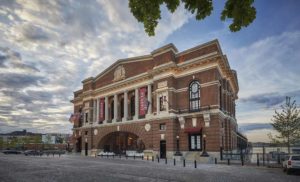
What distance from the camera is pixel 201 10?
20.9 feet

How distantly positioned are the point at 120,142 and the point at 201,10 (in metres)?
53.0

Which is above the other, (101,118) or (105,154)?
(101,118)

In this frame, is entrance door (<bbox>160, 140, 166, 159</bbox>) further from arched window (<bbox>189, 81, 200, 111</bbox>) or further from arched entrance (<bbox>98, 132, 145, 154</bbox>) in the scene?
arched entrance (<bbox>98, 132, 145, 154</bbox>)

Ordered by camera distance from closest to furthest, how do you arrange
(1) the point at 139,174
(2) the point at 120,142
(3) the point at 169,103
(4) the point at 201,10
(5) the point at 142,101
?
(4) the point at 201,10, (1) the point at 139,174, (3) the point at 169,103, (5) the point at 142,101, (2) the point at 120,142

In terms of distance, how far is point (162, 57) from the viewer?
4262cm

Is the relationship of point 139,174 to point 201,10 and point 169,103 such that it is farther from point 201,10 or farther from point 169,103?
point 169,103

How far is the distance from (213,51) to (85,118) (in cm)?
3547

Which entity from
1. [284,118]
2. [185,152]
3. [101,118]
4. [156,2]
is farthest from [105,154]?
[156,2]

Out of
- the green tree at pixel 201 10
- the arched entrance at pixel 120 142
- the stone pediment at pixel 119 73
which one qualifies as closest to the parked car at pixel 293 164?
the green tree at pixel 201 10

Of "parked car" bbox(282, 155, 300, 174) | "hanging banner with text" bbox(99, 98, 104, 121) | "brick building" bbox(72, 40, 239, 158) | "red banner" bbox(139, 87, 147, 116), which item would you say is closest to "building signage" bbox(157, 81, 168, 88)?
"brick building" bbox(72, 40, 239, 158)

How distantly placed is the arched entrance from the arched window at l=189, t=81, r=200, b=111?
63.5 feet

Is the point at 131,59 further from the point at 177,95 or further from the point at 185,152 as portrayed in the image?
the point at 185,152

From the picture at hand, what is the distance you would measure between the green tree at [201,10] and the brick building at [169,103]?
30.2 metres

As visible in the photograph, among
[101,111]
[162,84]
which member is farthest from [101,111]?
[162,84]
